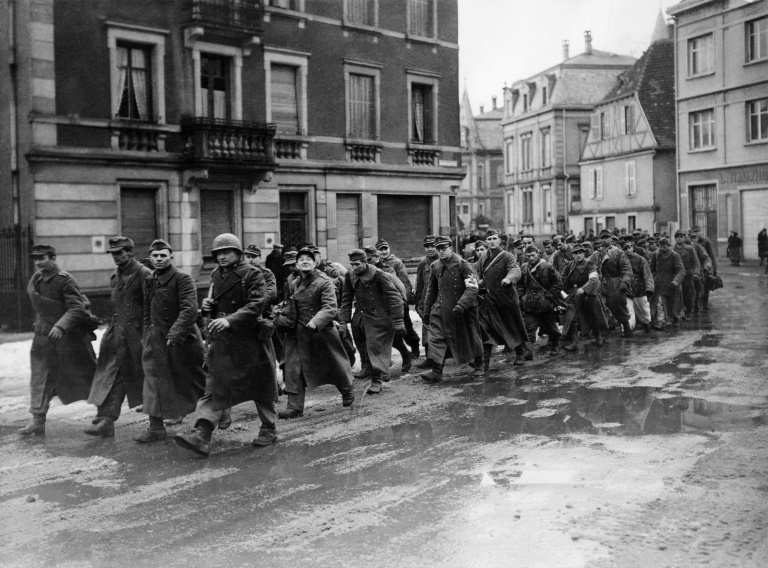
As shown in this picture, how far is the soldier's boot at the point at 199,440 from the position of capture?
7.77 m

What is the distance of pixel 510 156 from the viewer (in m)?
71.2

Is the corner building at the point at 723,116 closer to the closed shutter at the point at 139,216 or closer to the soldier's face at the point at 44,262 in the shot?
the closed shutter at the point at 139,216

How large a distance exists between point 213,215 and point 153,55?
4226 millimetres

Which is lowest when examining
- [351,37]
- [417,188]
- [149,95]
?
[417,188]

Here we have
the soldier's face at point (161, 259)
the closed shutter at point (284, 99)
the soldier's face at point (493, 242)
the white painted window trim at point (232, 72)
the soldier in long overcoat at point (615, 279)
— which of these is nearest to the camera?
the soldier's face at point (161, 259)

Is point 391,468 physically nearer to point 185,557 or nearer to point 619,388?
point 185,557

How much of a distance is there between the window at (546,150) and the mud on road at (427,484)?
54.4 m

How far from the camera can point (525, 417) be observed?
937 centimetres

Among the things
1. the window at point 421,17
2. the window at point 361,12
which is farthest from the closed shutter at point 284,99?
the window at point 421,17

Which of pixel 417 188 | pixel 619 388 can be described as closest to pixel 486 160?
pixel 417 188

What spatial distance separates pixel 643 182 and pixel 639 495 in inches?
1773

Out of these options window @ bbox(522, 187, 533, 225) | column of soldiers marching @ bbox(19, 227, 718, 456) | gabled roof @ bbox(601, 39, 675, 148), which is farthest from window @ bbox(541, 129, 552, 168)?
column of soldiers marching @ bbox(19, 227, 718, 456)

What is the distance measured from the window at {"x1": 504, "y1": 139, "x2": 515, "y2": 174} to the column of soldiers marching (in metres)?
56.9

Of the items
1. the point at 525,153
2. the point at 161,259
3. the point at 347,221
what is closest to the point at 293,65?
the point at 347,221
